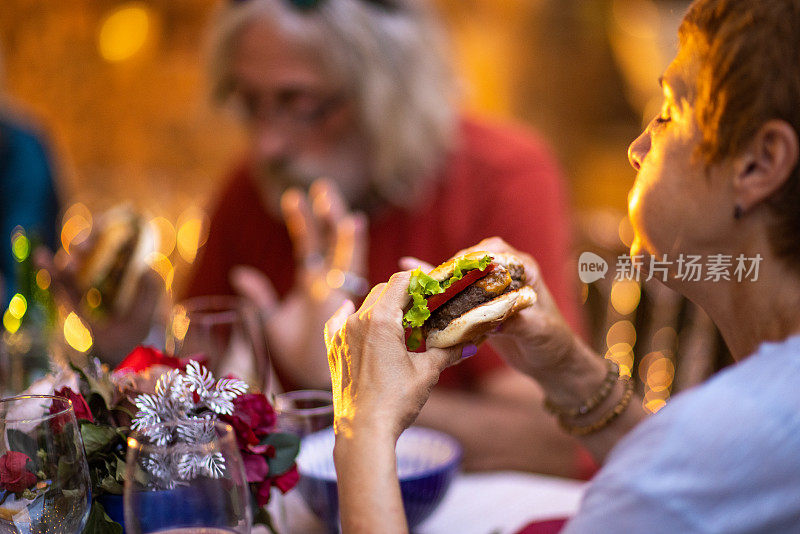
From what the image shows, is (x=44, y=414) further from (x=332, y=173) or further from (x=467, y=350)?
(x=332, y=173)

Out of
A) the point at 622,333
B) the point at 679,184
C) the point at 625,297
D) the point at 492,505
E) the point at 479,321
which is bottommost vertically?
the point at 622,333

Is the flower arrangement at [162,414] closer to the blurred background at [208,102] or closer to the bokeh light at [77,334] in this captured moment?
the bokeh light at [77,334]

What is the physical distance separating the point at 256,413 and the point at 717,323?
489 mm

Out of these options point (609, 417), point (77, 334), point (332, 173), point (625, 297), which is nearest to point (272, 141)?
point (332, 173)

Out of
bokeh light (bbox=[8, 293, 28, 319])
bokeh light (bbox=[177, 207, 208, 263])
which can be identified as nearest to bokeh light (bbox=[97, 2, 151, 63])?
bokeh light (bbox=[177, 207, 208, 263])

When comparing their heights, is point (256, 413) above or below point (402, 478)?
above

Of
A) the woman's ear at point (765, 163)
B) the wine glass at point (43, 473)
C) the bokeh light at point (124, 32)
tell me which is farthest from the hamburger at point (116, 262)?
the bokeh light at point (124, 32)

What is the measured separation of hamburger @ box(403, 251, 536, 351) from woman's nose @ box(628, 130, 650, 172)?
0.57 ft

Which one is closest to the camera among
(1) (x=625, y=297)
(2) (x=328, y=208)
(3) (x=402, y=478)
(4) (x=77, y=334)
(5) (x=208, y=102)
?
(3) (x=402, y=478)

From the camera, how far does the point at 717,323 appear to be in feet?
2.30

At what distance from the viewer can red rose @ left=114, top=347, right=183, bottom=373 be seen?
0.67 m

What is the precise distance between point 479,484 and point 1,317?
1.08m

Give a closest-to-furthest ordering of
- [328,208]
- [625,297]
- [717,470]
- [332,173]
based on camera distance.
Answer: [717,470], [328,208], [332,173], [625,297]

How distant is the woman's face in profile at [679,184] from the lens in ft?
1.99
